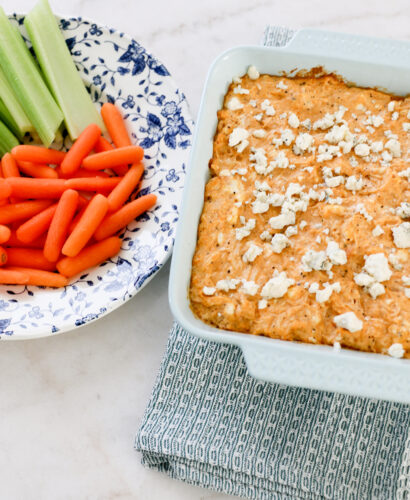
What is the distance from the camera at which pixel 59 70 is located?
2018 mm

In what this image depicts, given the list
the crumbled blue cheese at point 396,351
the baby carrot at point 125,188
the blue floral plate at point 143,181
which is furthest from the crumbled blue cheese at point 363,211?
the baby carrot at point 125,188

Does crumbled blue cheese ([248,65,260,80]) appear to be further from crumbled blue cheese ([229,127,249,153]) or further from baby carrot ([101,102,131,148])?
baby carrot ([101,102,131,148])

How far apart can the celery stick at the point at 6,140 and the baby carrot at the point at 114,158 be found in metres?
0.26

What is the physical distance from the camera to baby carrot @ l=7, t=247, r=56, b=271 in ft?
6.20

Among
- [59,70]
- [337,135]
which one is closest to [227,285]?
[337,135]

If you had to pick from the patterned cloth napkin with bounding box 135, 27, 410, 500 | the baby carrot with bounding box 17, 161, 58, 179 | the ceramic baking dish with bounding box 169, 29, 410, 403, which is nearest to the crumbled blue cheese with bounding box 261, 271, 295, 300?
the ceramic baking dish with bounding box 169, 29, 410, 403

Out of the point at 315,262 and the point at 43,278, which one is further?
the point at 43,278

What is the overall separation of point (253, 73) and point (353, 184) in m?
0.41

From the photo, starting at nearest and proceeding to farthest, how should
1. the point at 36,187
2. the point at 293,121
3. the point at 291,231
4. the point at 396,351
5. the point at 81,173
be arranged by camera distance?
the point at 396,351
the point at 291,231
the point at 293,121
the point at 36,187
the point at 81,173

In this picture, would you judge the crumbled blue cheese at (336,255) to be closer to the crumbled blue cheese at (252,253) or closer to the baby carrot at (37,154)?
the crumbled blue cheese at (252,253)

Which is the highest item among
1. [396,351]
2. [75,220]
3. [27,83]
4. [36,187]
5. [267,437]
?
[27,83]

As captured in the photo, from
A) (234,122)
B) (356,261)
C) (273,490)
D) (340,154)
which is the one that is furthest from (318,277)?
(273,490)

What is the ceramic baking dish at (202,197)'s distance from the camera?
56.0 inches

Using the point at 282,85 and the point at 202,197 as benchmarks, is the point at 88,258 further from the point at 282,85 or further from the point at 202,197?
the point at 282,85
